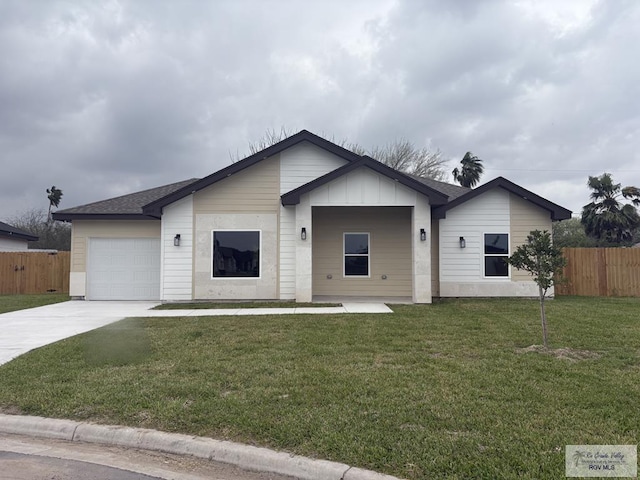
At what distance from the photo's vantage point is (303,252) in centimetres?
1300

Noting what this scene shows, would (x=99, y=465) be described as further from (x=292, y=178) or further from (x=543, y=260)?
(x=292, y=178)

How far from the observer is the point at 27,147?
2298 cm

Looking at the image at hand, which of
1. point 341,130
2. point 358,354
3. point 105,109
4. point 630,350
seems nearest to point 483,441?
point 358,354

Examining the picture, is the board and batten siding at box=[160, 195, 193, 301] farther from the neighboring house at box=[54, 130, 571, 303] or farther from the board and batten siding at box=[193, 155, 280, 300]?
the board and batten siding at box=[193, 155, 280, 300]

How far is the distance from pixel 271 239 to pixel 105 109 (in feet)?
34.0

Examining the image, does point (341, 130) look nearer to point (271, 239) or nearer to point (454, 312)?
point (271, 239)

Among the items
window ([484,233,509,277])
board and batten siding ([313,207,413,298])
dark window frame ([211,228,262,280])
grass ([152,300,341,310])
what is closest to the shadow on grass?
grass ([152,300,341,310])

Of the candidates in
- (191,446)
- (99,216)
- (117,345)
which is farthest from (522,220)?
(99,216)

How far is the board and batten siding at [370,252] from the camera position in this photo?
49.2 ft

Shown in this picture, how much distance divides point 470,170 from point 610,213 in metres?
9.58

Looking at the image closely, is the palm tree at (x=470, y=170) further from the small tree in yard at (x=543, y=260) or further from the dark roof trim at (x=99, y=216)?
the small tree in yard at (x=543, y=260)

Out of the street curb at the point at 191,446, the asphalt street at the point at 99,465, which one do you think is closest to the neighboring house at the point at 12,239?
the street curb at the point at 191,446

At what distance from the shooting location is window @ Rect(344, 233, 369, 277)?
15.1 metres

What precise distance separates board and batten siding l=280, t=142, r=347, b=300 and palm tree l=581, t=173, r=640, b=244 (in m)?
23.7
